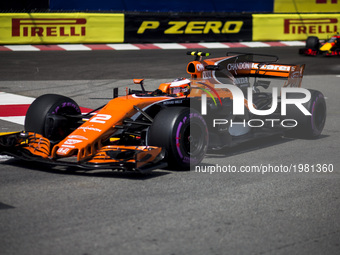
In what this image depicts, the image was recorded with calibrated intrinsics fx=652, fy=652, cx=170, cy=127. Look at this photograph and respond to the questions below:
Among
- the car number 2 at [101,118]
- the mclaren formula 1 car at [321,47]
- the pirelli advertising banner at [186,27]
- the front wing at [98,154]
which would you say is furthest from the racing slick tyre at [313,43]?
the front wing at [98,154]

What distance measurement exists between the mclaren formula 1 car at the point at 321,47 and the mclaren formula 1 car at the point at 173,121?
9842 millimetres

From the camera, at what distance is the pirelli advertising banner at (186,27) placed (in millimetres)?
19953

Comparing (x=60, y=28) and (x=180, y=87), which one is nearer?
(x=180, y=87)

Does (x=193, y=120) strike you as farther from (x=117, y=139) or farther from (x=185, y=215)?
(x=185, y=215)

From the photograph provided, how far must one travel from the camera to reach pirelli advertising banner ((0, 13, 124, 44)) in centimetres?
1820

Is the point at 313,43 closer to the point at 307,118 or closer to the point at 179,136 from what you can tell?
the point at 307,118

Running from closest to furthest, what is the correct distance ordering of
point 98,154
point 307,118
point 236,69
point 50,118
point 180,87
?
point 98,154
point 50,118
point 180,87
point 307,118
point 236,69

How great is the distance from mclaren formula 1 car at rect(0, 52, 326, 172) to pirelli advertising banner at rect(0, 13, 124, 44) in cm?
1019

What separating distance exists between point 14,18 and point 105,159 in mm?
12313

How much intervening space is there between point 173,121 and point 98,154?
0.88 metres

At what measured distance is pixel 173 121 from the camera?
7023 millimetres

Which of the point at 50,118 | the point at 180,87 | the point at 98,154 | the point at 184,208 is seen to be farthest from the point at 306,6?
the point at 184,208

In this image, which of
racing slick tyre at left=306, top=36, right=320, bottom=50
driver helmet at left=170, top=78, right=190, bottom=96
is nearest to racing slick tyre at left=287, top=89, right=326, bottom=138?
driver helmet at left=170, top=78, right=190, bottom=96

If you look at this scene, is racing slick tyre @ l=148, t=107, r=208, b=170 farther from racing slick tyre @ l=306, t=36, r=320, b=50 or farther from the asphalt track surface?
racing slick tyre @ l=306, t=36, r=320, b=50
